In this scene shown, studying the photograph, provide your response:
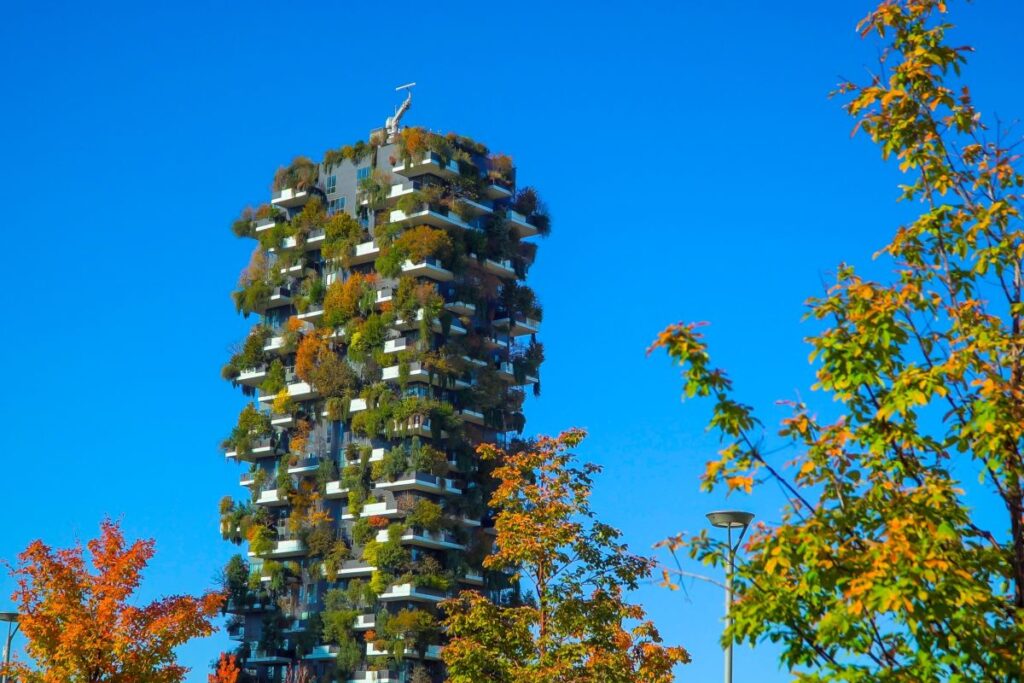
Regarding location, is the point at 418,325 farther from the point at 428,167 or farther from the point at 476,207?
the point at 428,167

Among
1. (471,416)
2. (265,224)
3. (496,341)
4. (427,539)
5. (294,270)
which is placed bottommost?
(427,539)

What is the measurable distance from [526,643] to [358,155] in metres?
66.8

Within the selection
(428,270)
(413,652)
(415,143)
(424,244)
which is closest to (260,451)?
(428,270)

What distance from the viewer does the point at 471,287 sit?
322 ft

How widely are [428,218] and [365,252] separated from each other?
214 inches

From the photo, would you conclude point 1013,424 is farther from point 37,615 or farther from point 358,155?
point 358,155

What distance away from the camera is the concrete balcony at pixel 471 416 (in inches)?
3782

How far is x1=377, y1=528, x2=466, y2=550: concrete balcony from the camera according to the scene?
302ft

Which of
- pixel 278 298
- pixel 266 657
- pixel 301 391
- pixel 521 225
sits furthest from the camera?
pixel 278 298

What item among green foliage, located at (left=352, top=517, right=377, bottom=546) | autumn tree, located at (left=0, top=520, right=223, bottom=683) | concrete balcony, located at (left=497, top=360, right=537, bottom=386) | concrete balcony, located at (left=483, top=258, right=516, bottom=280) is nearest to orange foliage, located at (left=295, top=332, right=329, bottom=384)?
green foliage, located at (left=352, top=517, right=377, bottom=546)

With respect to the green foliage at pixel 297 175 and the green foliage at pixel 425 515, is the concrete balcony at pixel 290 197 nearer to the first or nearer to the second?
the green foliage at pixel 297 175

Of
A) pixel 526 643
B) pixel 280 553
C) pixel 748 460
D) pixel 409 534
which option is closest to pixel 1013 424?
pixel 748 460

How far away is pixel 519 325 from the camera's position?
101500 millimetres

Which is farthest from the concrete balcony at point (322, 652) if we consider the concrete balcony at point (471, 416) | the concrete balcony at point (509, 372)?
the concrete balcony at point (509, 372)
